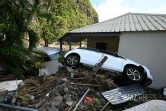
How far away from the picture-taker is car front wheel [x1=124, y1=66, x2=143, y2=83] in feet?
24.5

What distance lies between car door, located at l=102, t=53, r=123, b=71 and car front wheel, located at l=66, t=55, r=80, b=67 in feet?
4.96

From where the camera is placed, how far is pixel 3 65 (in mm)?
7949

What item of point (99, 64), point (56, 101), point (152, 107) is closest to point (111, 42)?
point (99, 64)

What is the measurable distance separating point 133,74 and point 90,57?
7.75 ft

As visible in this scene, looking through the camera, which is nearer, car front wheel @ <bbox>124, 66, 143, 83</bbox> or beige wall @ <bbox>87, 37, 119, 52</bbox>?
car front wheel @ <bbox>124, 66, 143, 83</bbox>

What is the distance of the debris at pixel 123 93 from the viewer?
644 centimetres

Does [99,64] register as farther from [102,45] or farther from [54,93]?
[102,45]

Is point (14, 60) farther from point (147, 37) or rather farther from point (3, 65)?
point (147, 37)

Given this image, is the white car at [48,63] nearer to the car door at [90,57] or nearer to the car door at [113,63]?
the car door at [90,57]

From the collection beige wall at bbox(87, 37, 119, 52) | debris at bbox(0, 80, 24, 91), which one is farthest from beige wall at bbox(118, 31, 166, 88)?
debris at bbox(0, 80, 24, 91)

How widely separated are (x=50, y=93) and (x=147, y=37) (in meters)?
6.39

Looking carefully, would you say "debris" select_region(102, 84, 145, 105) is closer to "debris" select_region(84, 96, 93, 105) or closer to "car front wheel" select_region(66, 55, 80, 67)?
"debris" select_region(84, 96, 93, 105)

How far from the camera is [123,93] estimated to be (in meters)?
6.96

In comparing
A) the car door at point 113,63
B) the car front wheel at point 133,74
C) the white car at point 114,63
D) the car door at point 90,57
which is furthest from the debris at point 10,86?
the car front wheel at point 133,74
